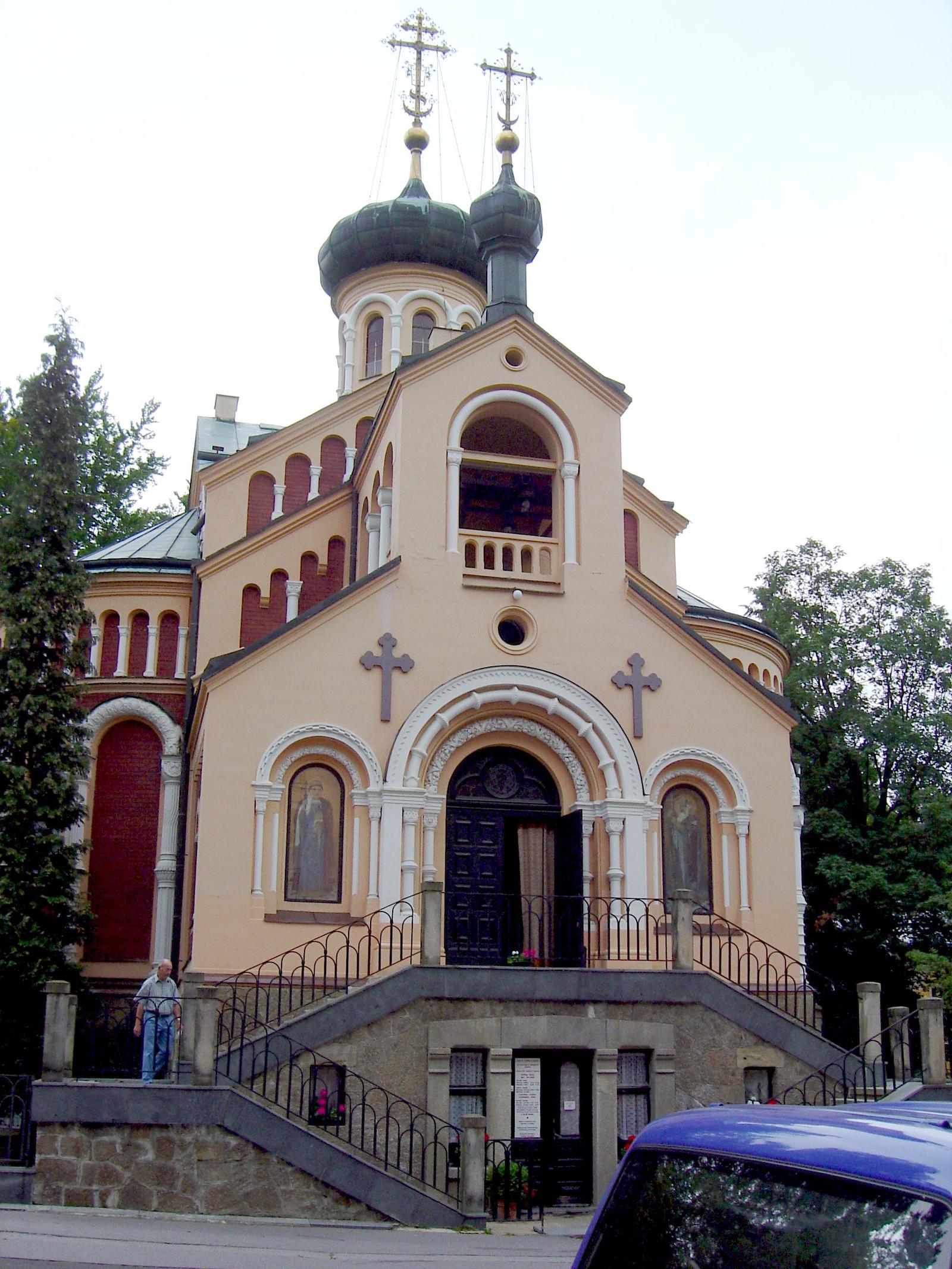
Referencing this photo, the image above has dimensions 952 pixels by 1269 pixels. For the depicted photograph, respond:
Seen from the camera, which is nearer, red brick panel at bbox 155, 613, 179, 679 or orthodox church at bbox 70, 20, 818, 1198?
orthodox church at bbox 70, 20, 818, 1198

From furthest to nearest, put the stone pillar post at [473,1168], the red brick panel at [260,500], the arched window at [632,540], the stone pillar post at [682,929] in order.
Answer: the red brick panel at [260,500]
the arched window at [632,540]
the stone pillar post at [682,929]
the stone pillar post at [473,1168]

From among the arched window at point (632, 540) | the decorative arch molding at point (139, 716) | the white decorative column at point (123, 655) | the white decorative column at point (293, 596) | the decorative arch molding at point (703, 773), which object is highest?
the arched window at point (632, 540)

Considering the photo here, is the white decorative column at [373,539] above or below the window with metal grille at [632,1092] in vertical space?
above

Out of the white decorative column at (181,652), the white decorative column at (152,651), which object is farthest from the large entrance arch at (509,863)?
the white decorative column at (152,651)

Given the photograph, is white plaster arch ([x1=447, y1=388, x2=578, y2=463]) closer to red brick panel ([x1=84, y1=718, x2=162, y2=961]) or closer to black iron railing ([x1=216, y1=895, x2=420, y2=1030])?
black iron railing ([x1=216, y1=895, x2=420, y2=1030])

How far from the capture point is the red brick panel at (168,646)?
20469 mm

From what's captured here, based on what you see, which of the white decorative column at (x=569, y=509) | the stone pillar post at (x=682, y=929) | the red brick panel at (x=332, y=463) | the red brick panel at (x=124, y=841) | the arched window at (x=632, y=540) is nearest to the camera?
the stone pillar post at (x=682, y=929)

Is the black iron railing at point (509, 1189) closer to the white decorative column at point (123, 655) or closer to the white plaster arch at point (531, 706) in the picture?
the white plaster arch at point (531, 706)

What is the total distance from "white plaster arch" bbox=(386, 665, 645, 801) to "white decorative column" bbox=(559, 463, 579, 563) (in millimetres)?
1722

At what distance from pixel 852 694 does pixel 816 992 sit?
48.2 feet

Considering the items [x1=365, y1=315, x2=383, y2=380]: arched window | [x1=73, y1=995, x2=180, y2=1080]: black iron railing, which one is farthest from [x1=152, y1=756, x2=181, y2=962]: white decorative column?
[x1=365, y1=315, x2=383, y2=380]: arched window

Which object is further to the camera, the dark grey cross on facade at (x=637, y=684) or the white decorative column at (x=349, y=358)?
the white decorative column at (x=349, y=358)

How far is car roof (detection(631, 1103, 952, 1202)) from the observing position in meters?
3.12

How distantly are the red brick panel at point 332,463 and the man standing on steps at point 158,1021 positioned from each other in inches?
417
